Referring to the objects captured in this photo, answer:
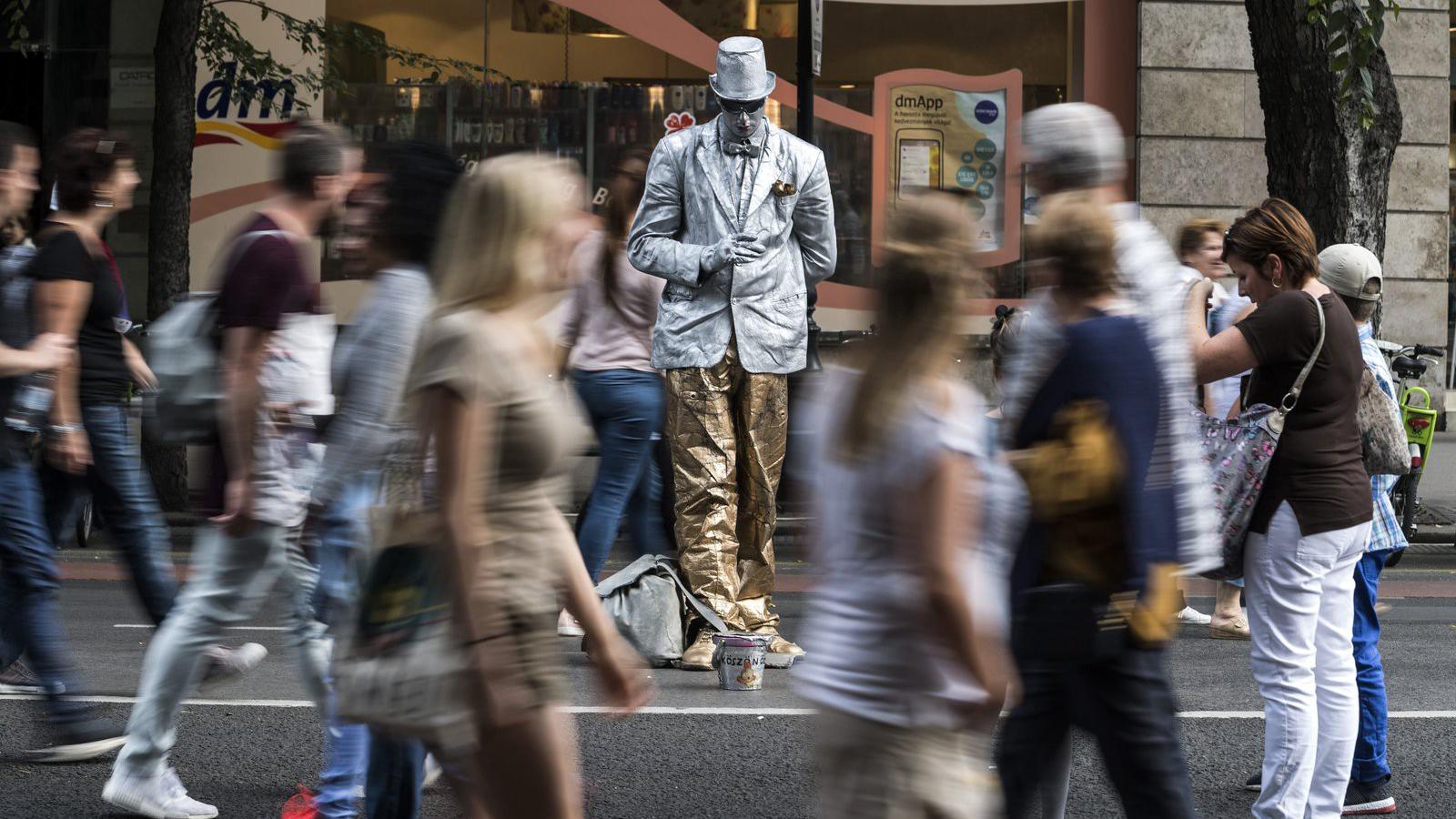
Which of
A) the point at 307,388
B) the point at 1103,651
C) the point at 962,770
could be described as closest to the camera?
the point at 962,770

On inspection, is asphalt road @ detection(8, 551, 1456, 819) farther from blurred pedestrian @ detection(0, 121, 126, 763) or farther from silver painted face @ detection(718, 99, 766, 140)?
silver painted face @ detection(718, 99, 766, 140)

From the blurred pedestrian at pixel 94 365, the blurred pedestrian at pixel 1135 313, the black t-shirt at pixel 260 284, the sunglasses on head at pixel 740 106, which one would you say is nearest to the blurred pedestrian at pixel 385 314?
the black t-shirt at pixel 260 284

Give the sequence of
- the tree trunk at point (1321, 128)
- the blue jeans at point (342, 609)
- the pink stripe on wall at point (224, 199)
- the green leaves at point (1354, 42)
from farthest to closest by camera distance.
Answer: the pink stripe on wall at point (224, 199) < the tree trunk at point (1321, 128) < the green leaves at point (1354, 42) < the blue jeans at point (342, 609)

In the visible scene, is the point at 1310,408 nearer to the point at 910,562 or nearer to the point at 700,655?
the point at 910,562

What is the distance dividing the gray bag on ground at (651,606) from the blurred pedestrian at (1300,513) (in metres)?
2.85

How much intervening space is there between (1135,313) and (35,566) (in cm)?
348

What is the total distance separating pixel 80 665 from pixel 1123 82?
10731 mm

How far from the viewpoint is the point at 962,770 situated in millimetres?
2842

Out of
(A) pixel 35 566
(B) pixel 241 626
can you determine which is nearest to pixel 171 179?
(B) pixel 241 626

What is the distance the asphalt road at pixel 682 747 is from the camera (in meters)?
4.95

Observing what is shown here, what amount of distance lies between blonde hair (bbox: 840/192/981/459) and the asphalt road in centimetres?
198

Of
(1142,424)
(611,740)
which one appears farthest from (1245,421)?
(611,740)

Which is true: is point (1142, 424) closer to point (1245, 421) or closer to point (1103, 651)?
point (1103, 651)

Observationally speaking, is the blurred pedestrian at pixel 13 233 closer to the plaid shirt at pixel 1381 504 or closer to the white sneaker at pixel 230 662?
the white sneaker at pixel 230 662
